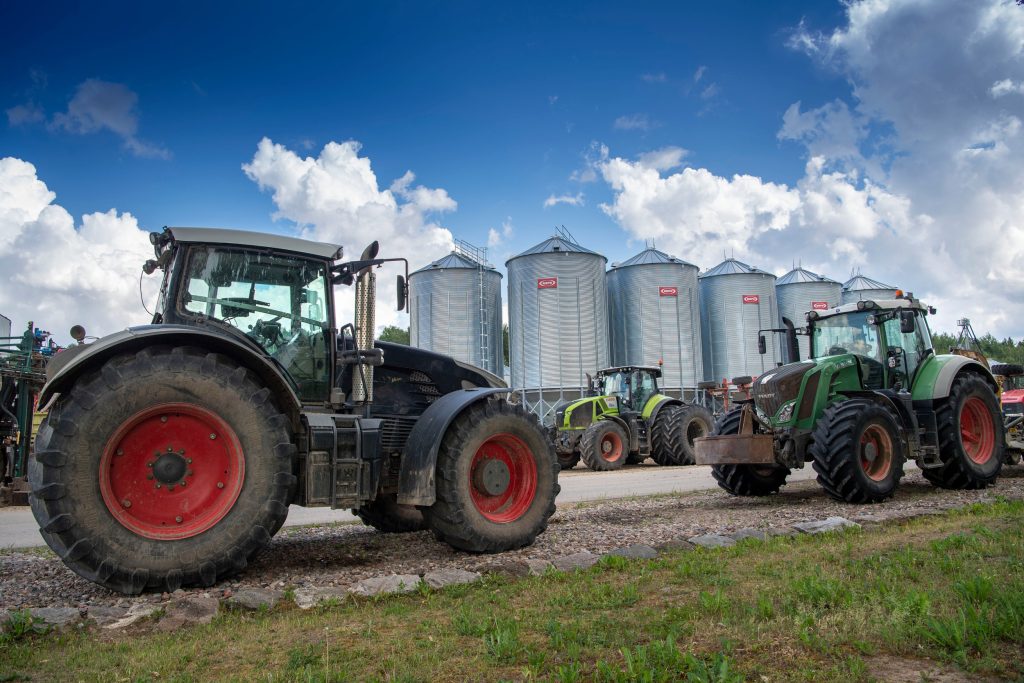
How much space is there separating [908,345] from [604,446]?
8891mm

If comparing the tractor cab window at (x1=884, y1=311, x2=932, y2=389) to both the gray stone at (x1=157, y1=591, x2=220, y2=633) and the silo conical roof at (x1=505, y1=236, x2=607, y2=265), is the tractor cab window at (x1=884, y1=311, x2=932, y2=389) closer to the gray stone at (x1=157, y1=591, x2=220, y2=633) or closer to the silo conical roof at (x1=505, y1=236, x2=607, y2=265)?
the gray stone at (x1=157, y1=591, x2=220, y2=633)

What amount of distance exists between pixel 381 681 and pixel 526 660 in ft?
2.05

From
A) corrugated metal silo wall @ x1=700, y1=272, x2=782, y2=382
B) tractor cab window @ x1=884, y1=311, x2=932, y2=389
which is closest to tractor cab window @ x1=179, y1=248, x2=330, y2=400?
tractor cab window @ x1=884, y1=311, x2=932, y2=389

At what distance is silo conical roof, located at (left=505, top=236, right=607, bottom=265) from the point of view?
96.6ft

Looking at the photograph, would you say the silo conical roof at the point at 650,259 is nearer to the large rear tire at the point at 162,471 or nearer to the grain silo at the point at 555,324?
the grain silo at the point at 555,324

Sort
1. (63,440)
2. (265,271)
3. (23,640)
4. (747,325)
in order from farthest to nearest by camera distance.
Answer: (747,325) < (265,271) < (63,440) < (23,640)

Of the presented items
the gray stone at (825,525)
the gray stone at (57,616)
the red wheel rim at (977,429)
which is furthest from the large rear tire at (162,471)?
the red wheel rim at (977,429)

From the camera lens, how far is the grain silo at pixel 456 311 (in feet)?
95.0

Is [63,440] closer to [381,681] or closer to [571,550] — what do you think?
[381,681]

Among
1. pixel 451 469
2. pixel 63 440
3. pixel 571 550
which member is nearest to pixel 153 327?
pixel 63 440

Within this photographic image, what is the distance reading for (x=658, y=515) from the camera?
8.31 m

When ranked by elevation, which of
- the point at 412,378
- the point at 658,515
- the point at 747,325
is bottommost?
the point at 658,515

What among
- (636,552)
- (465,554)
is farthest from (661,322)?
(636,552)

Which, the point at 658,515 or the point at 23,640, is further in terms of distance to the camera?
the point at 658,515
